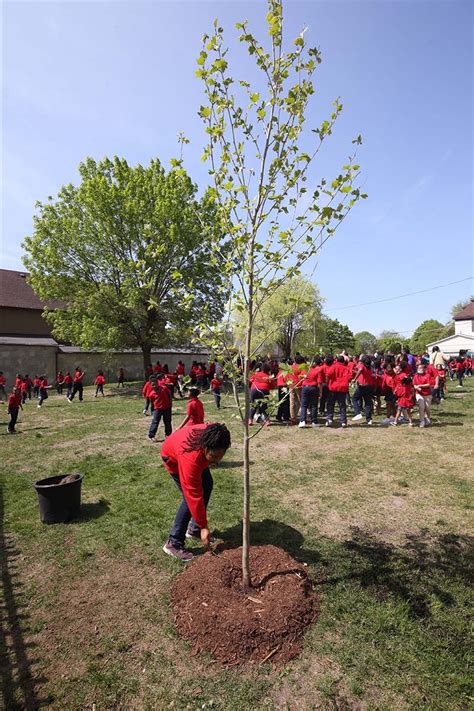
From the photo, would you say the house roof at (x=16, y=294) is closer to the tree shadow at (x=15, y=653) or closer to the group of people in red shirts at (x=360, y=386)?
the group of people in red shirts at (x=360, y=386)

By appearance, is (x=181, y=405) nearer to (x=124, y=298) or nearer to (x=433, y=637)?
(x=124, y=298)

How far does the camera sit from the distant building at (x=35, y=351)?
28578 millimetres

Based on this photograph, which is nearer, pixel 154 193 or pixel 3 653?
pixel 3 653

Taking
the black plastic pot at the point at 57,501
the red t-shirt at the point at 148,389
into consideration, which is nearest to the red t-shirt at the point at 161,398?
the red t-shirt at the point at 148,389

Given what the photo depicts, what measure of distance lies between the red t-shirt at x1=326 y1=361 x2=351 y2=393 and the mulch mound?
739 centimetres

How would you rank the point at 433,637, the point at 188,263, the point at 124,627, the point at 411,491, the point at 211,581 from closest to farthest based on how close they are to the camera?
the point at 433,637 < the point at 124,627 < the point at 211,581 < the point at 411,491 < the point at 188,263

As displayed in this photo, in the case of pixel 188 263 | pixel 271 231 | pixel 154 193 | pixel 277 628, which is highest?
pixel 154 193

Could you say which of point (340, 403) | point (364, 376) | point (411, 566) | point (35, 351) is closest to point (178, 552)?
point (411, 566)

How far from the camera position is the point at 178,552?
4477mm

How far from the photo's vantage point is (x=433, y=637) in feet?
10.4

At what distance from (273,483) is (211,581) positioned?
331 cm

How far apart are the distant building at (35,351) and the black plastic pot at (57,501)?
22.6 meters

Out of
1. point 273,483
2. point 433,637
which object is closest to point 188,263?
point 273,483

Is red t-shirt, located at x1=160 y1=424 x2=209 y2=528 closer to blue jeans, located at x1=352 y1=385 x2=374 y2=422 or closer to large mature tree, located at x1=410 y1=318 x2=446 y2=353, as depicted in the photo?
blue jeans, located at x1=352 y1=385 x2=374 y2=422
